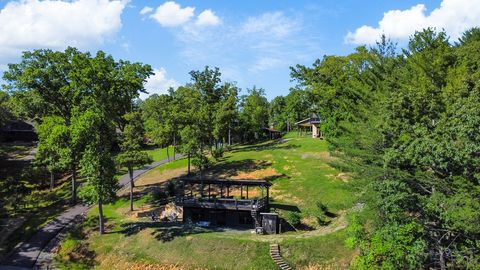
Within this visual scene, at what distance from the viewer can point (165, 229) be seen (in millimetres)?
40125

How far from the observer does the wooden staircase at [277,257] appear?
32000 mm

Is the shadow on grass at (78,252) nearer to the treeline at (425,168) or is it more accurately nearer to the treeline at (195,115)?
the treeline at (195,115)

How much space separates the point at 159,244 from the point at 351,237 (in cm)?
1795

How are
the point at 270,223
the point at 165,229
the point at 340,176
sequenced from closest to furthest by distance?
the point at 270,223
the point at 165,229
the point at 340,176

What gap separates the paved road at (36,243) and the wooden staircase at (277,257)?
21.7m

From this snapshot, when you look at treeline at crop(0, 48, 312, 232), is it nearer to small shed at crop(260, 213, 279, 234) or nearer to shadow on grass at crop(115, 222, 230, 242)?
shadow on grass at crop(115, 222, 230, 242)

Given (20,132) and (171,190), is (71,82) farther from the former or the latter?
(20,132)

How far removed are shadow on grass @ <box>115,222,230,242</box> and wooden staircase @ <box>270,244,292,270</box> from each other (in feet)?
25.6

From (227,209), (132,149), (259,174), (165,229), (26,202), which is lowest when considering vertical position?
(165,229)

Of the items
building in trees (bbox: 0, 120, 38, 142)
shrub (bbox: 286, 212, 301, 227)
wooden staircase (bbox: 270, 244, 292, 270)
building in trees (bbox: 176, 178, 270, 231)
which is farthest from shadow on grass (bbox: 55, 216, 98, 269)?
building in trees (bbox: 0, 120, 38, 142)

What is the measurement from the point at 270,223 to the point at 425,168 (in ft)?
51.3

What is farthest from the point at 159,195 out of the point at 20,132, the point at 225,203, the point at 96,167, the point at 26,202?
the point at 20,132

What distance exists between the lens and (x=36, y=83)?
53.0 meters

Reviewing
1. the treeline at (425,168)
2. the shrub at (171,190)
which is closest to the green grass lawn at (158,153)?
the shrub at (171,190)
